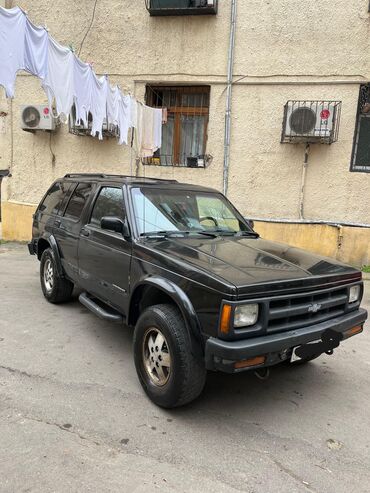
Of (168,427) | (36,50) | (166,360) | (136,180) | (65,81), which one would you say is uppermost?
(36,50)

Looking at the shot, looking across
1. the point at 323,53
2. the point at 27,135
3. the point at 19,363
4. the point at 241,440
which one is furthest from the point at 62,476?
the point at 27,135

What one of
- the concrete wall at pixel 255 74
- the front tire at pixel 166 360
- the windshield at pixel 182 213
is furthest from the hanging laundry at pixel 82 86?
the front tire at pixel 166 360

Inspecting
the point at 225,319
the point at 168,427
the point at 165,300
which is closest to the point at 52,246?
the point at 165,300

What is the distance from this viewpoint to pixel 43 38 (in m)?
4.52

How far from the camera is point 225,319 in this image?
8.23 ft

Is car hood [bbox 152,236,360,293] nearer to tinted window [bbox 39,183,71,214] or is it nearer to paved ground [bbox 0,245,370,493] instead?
paved ground [bbox 0,245,370,493]

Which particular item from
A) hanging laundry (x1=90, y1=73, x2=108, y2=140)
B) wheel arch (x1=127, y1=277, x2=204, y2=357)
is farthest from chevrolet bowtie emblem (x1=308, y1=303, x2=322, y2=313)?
hanging laundry (x1=90, y1=73, x2=108, y2=140)

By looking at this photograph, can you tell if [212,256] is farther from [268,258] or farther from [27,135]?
[27,135]

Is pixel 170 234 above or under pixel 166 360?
above

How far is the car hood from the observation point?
2.74 metres

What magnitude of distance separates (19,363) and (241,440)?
7.11 ft

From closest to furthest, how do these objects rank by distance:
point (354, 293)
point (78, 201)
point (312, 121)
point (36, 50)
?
point (354, 293) → point (36, 50) → point (78, 201) → point (312, 121)

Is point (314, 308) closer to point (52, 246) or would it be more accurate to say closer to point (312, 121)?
point (52, 246)

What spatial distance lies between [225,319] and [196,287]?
13.1 inches
